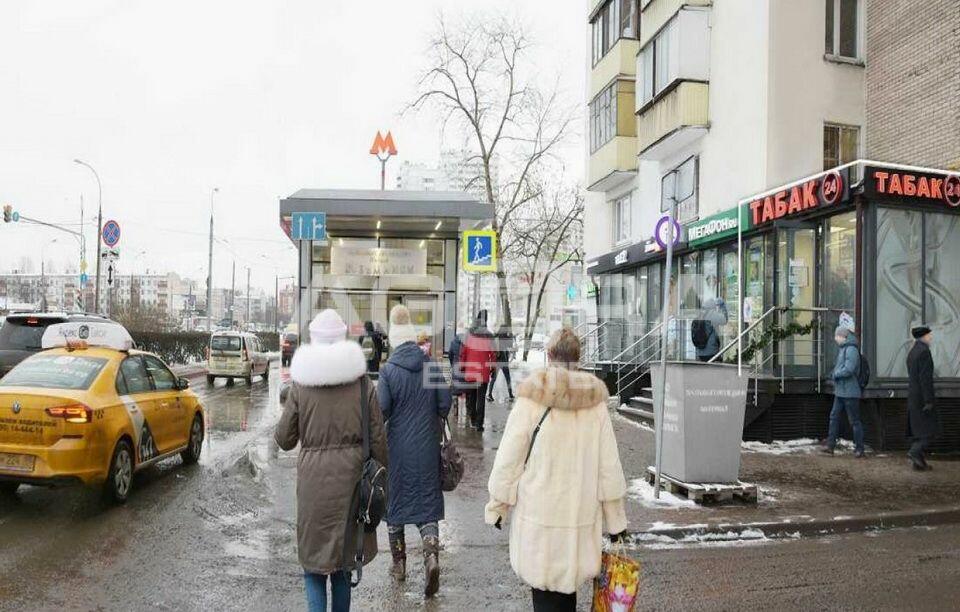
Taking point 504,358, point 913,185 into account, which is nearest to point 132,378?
point 504,358

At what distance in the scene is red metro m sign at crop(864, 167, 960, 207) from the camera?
11.2 metres

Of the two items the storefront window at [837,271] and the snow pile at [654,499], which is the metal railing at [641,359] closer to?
the storefront window at [837,271]

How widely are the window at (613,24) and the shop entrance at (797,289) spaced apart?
1095cm

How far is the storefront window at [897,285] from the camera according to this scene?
11609 mm

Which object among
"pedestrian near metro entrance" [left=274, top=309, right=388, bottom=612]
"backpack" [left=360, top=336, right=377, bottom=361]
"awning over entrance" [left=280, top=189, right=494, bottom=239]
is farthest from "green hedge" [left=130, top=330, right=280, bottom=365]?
"pedestrian near metro entrance" [left=274, top=309, right=388, bottom=612]

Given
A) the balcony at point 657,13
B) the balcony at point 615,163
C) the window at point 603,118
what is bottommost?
the balcony at point 615,163

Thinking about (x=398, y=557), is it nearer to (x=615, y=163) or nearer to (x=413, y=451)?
(x=413, y=451)

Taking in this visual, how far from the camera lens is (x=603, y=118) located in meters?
23.0

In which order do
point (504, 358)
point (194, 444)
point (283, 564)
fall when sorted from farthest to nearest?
point (504, 358)
point (194, 444)
point (283, 564)

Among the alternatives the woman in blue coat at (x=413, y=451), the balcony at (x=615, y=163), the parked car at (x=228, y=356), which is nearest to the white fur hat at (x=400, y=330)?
the woman in blue coat at (x=413, y=451)

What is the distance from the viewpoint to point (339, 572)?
4.12 metres

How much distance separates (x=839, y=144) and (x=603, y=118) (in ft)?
28.2

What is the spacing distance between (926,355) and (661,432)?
4266mm

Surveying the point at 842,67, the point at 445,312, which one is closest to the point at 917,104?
the point at 842,67
